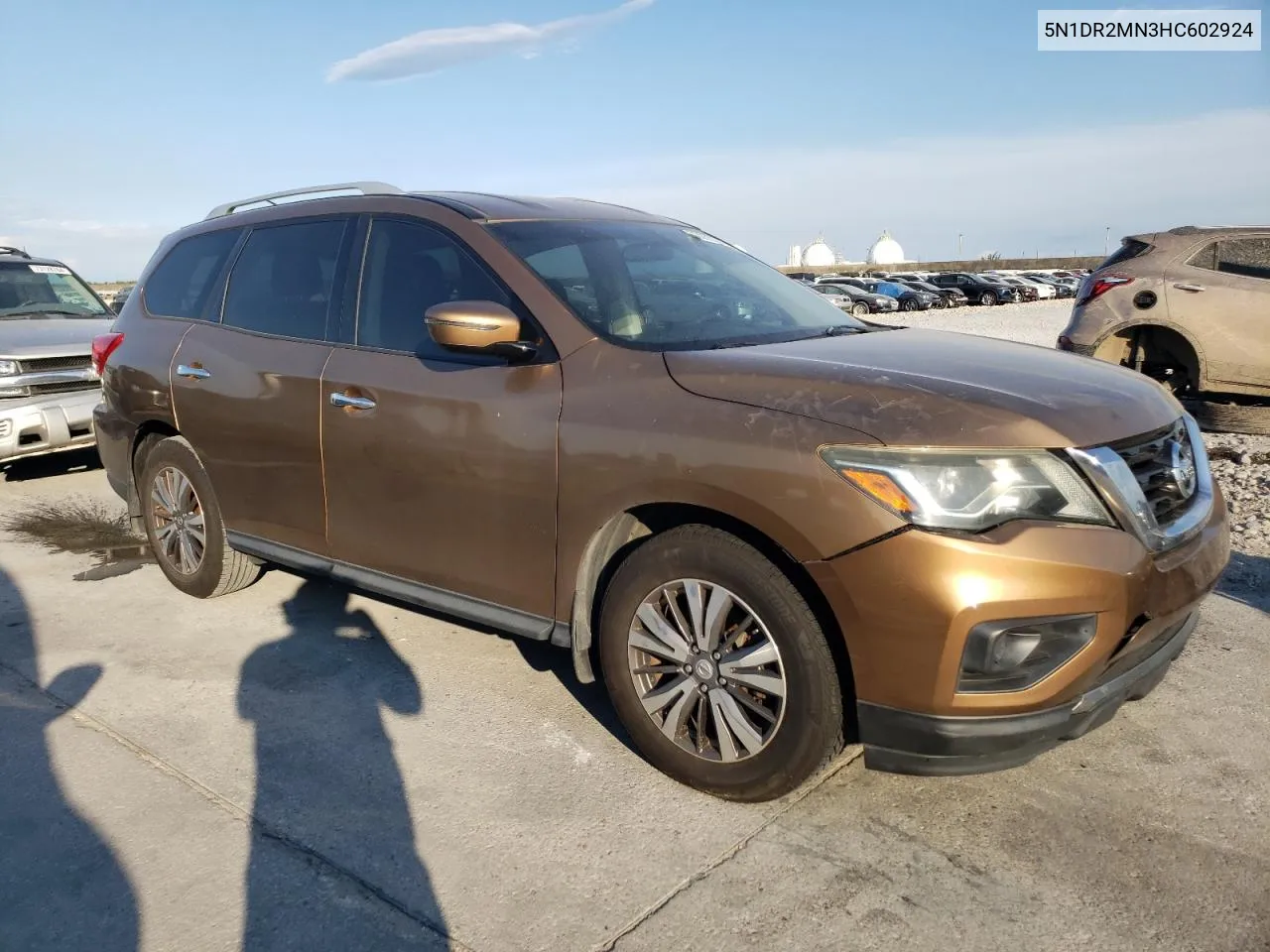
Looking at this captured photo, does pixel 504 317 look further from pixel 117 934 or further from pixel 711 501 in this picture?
pixel 117 934

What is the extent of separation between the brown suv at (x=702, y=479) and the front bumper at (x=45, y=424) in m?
3.48

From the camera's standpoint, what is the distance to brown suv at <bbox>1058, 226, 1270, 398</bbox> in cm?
746

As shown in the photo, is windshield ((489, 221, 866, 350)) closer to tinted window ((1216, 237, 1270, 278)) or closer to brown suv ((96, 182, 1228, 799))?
brown suv ((96, 182, 1228, 799))

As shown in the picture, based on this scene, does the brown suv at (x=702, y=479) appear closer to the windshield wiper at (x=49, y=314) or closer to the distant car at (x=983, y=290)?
the windshield wiper at (x=49, y=314)

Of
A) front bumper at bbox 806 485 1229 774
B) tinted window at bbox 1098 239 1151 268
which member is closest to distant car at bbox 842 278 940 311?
tinted window at bbox 1098 239 1151 268

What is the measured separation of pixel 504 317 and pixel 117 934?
198 cm

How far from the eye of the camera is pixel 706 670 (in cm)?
285

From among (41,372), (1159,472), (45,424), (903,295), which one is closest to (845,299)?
(903,295)

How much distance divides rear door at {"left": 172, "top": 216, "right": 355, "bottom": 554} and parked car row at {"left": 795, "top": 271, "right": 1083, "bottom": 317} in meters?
32.1

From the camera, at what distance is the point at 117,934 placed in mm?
2379

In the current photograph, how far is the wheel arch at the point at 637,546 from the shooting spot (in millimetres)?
2648

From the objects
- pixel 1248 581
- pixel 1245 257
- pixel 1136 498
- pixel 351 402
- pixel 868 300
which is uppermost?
pixel 1245 257

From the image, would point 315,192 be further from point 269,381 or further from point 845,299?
point 845,299

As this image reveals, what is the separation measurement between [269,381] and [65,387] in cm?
456
